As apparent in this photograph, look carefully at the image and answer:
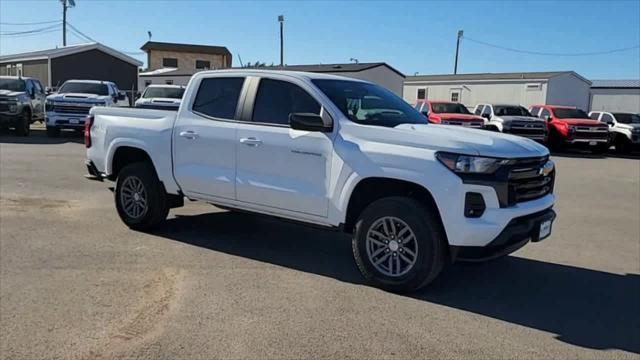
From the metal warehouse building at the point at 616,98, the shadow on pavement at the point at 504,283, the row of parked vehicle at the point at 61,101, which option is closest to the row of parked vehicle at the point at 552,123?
the row of parked vehicle at the point at 61,101

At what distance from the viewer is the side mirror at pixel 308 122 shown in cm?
523

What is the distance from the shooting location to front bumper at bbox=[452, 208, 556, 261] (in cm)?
469

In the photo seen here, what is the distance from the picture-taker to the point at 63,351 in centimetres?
380

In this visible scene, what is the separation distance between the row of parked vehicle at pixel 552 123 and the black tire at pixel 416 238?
52.5 ft

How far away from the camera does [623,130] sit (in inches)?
903

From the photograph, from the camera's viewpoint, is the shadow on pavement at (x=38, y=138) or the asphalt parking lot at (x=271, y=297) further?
the shadow on pavement at (x=38, y=138)

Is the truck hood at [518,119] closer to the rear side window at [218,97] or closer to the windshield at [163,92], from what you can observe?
the windshield at [163,92]

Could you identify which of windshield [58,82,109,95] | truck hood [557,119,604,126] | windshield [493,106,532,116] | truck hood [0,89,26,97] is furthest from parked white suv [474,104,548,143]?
truck hood [0,89,26,97]

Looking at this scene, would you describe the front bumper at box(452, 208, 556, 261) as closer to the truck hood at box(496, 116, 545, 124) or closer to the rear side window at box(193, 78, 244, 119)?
the rear side window at box(193, 78, 244, 119)

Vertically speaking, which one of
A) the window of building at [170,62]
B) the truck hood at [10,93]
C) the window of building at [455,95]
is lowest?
the truck hood at [10,93]

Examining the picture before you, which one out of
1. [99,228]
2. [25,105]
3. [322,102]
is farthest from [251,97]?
[25,105]

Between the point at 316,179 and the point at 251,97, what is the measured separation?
1.26 m

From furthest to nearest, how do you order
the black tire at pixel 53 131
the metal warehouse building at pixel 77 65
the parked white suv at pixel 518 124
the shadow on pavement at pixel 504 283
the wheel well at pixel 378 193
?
the metal warehouse building at pixel 77 65, the parked white suv at pixel 518 124, the black tire at pixel 53 131, the wheel well at pixel 378 193, the shadow on pavement at pixel 504 283

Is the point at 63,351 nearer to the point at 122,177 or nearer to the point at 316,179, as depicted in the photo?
the point at 316,179
